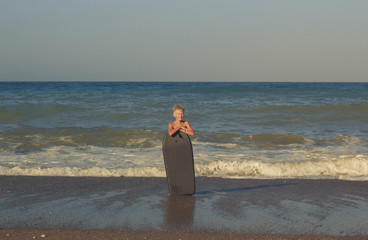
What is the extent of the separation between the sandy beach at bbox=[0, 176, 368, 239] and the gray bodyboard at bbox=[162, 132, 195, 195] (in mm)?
303

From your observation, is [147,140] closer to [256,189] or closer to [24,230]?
[256,189]

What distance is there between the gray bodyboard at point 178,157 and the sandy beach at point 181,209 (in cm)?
30

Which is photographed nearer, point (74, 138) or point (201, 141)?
point (201, 141)

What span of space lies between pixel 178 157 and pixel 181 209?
2.41 feet

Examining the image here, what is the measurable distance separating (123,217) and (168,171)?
1024 mm

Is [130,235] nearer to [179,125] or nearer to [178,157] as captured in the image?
[178,157]

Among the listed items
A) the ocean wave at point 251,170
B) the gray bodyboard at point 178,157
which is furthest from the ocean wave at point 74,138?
the gray bodyboard at point 178,157

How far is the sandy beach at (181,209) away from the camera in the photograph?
411 centimetres

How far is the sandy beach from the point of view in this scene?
4113 millimetres

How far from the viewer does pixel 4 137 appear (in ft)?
38.5

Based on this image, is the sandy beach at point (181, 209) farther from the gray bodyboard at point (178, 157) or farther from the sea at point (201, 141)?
the sea at point (201, 141)

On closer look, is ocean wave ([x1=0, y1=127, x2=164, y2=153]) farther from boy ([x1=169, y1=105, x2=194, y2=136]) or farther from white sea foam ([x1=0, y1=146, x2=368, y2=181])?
boy ([x1=169, y1=105, x2=194, y2=136])

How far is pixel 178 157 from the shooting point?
533cm

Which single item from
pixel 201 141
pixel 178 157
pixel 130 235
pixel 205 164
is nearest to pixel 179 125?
pixel 178 157
